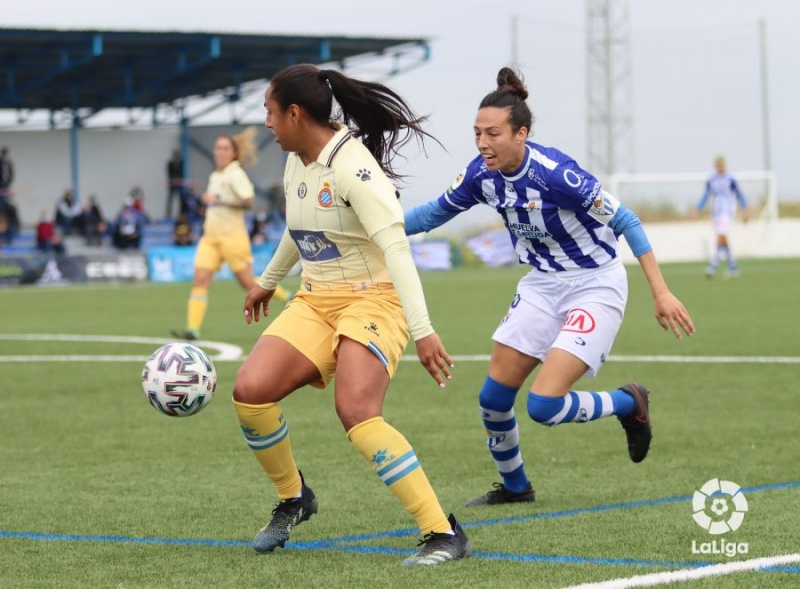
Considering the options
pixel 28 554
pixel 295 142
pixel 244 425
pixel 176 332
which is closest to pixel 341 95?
pixel 295 142

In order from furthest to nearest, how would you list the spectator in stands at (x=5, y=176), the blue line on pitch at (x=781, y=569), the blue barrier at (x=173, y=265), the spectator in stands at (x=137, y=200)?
the spectator in stands at (x=137, y=200), the spectator in stands at (x=5, y=176), the blue barrier at (x=173, y=265), the blue line on pitch at (x=781, y=569)

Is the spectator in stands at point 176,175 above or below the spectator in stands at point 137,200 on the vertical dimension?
above

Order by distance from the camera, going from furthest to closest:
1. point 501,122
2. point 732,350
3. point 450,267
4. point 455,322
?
point 450,267 < point 455,322 < point 732,350 < point 501,122

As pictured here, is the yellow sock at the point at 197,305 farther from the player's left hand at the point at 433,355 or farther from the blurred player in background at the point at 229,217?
the player's left hand at the point at 433,355

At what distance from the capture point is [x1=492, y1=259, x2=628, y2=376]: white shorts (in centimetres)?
654

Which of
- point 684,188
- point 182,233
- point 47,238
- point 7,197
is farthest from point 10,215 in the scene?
point 684,188

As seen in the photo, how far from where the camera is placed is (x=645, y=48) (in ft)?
153

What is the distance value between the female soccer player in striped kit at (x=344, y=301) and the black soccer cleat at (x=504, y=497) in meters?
1.13

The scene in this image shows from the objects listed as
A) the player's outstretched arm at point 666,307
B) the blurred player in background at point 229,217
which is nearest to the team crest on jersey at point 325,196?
the player's outstretched arm at point 666,307

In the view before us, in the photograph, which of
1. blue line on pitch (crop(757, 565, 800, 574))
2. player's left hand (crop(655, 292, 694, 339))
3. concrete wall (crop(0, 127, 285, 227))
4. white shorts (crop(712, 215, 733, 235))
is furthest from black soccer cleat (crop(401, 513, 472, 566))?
concrete wall (crop(0, 127, 285, 227))

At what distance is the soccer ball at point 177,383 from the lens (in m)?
5.82

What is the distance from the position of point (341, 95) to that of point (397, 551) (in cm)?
191

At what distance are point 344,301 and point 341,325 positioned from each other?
0.18m

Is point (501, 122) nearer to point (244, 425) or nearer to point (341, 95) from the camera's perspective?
point (341, 95)
